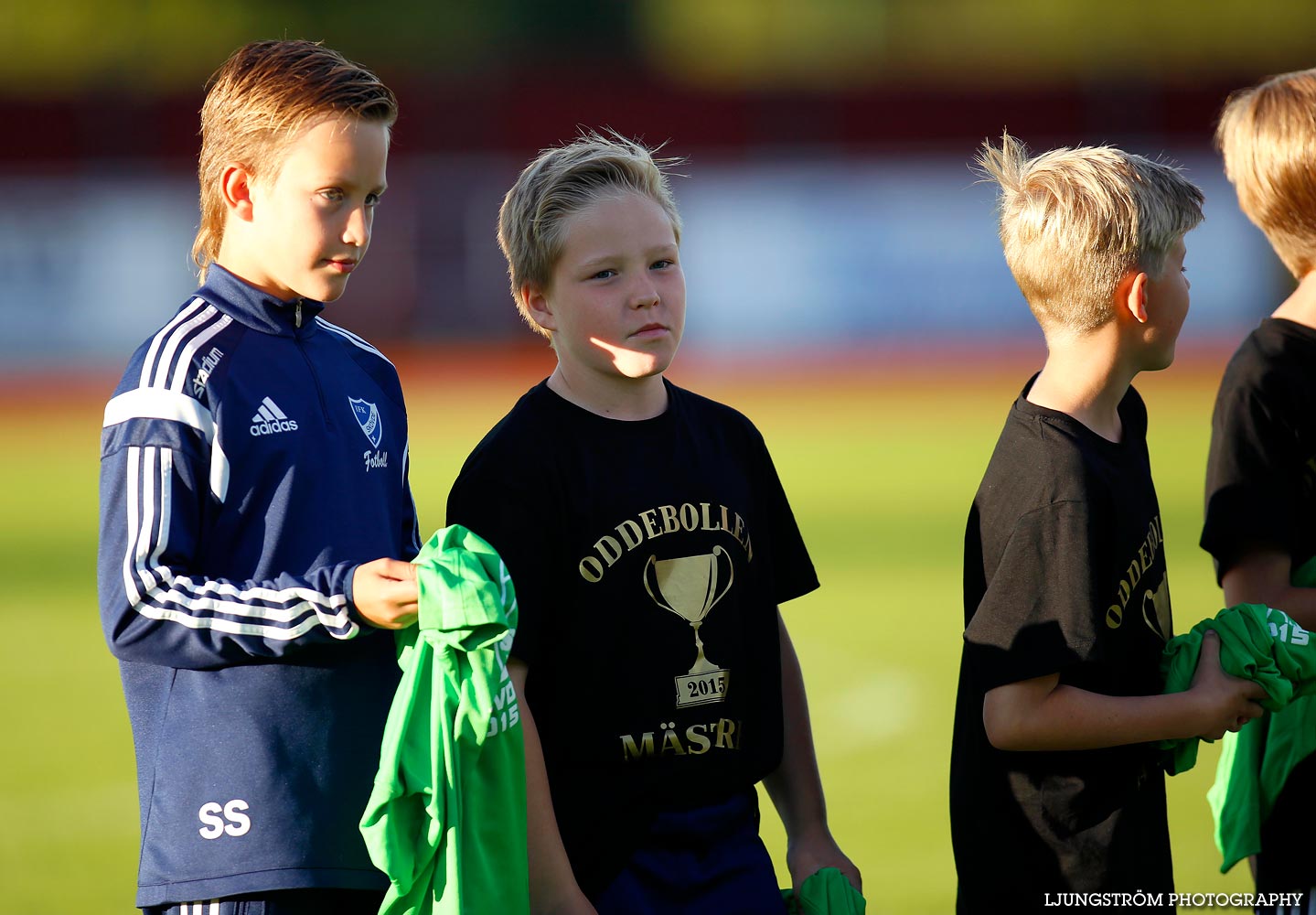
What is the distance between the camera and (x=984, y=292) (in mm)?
21875

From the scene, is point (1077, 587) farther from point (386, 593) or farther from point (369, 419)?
point (369, 419)

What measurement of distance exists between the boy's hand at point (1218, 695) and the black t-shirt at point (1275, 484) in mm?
309

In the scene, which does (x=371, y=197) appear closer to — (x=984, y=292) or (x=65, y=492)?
(x=65, y=492)

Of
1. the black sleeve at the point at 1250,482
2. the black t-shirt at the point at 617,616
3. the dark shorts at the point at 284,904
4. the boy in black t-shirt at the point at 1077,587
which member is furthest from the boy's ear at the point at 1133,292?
the dark shorts at the point at 284,904

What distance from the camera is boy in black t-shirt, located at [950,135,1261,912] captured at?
2.12m

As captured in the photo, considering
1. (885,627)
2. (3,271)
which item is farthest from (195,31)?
(885,627)

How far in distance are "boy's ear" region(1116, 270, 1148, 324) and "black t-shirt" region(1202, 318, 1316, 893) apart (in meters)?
0.36

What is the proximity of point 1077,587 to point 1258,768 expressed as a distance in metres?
0.69

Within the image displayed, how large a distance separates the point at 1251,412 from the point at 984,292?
65.5ft

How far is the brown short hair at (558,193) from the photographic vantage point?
229cm

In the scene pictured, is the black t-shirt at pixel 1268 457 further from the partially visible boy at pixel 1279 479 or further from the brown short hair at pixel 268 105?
the brown short hair at pixel 268 105

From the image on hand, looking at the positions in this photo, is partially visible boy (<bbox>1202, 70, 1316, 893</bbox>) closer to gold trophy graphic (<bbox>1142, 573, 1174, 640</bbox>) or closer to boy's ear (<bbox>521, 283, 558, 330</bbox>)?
gold trophy graphic (<bbox>1142, 573, 1174, 640</bbox>)

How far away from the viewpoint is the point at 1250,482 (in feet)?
8.00

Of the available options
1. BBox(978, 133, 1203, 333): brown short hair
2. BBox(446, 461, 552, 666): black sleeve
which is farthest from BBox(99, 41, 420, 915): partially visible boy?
BBox(978, 133, 1203, 333): brown short hair
